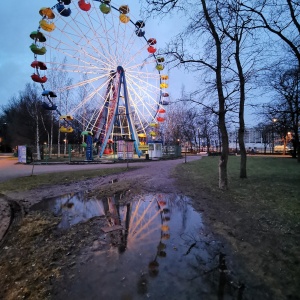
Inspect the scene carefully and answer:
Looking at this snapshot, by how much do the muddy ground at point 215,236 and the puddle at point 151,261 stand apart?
0.65ft

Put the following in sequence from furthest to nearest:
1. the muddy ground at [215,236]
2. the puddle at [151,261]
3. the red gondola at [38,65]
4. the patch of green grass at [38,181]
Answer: the red gondola at [38,65] < the patch of green grass at [38,181] < the muddy ground at [215,236] < the puddle at [151,261]

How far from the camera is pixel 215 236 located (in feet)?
18.8

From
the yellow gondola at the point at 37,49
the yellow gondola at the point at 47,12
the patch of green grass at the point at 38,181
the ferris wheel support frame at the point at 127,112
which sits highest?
the yellow gondola at the point at 47,12

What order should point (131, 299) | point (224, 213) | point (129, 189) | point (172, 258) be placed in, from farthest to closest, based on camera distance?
point (129, 189), point (224, 213), point (172, 258), point (131, 299)

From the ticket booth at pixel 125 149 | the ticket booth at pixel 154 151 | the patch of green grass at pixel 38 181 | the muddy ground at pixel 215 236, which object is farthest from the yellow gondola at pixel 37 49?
the ticket booth at pixel 154 151

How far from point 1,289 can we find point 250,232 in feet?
16.2

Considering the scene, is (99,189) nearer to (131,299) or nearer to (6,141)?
(131,299)

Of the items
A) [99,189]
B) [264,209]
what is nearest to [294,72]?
[264,209]

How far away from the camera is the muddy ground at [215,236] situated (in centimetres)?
379

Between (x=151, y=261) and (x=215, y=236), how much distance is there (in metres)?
1.85

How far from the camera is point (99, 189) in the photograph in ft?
38.8

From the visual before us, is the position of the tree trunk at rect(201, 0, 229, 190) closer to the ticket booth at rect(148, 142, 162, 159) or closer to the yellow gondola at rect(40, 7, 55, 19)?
the yellow gondola at rect(40, 7, 55, 19)

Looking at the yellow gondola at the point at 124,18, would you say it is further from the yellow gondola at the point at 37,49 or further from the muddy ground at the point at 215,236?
the muddy ground at the point at 215,236

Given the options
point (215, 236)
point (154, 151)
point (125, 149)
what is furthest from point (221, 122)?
point (154, 151)
